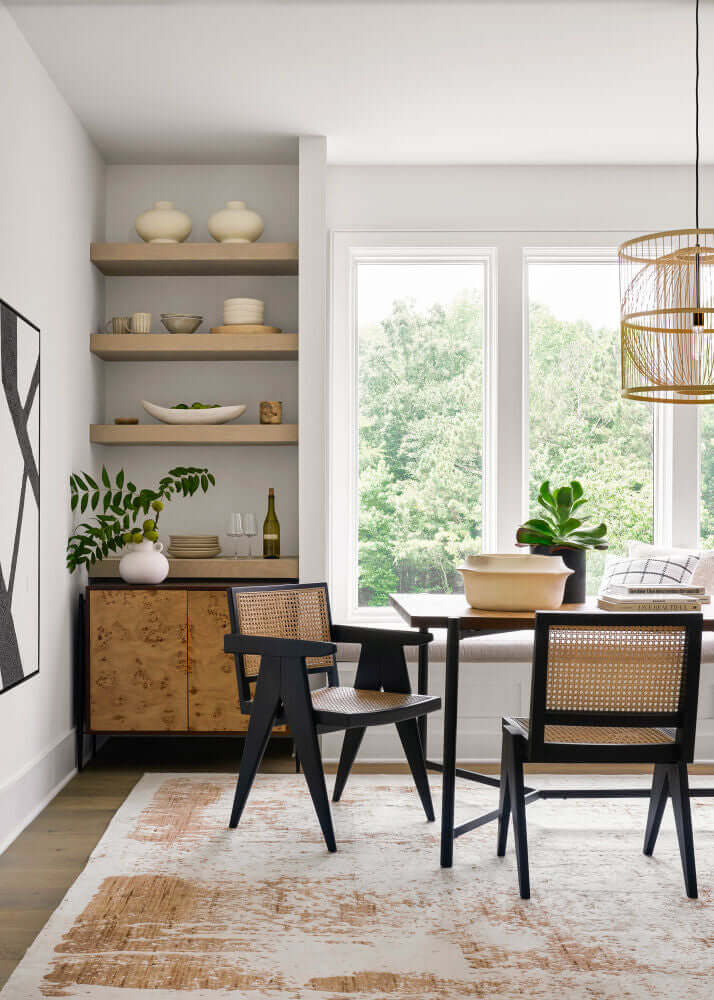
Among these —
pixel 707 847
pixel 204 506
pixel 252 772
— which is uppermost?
pixel 204 506

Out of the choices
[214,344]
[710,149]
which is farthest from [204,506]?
[710,149]

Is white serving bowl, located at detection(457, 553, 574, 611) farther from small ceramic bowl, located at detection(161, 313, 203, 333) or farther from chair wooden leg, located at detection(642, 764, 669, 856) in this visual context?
small ceramic bowl, located at detection(161, 313, 203, 333)

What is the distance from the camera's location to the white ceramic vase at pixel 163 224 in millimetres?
4273

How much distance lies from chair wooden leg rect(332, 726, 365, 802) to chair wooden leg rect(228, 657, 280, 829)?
1.35ft

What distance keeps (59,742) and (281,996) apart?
197 cm

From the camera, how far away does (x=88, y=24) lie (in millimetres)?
3238

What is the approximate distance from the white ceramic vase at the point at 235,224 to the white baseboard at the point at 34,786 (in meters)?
2.37

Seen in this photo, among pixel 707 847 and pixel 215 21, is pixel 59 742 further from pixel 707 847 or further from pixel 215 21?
pixel 215 21

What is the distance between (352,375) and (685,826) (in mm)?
2804

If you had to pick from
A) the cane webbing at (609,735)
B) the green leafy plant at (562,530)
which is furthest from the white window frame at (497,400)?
the cane webbing at (609,735)

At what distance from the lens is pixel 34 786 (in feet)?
11.1

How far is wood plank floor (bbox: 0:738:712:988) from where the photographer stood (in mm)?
2484

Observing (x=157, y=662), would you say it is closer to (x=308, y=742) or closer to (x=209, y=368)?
(x=308, y=742)

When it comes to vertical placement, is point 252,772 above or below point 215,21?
below
